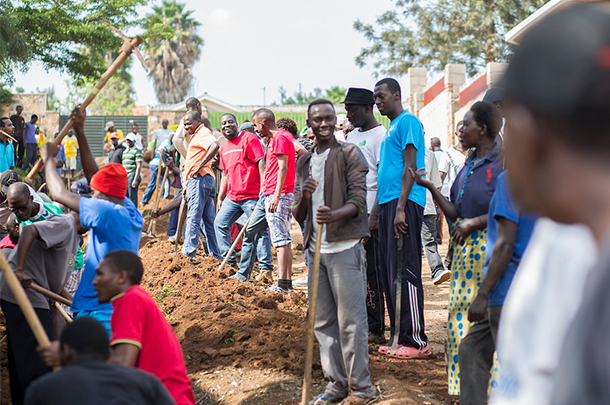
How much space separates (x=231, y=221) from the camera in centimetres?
874

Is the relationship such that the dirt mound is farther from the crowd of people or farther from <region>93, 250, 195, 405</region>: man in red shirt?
<region>93, 250, 195, 405</region>: man in red shirt

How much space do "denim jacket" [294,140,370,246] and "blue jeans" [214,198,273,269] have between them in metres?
3.94

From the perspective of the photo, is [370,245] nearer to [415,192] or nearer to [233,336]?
[415,192]

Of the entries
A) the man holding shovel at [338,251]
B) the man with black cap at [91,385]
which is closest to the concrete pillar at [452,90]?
the man holding shovel at [338,251]

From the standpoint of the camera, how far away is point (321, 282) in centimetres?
446

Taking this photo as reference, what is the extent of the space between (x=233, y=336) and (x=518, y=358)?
5.05 m

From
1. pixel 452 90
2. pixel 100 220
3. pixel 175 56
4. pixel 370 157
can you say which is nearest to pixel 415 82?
pixel 452 90

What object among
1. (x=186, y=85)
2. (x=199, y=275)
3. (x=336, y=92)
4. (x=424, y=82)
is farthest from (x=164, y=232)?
(x=336, y=92)

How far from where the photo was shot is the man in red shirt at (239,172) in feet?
27.9

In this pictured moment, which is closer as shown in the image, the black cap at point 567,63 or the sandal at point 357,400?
the black cap at point 567,63

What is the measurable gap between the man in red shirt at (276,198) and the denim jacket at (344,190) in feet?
9.36

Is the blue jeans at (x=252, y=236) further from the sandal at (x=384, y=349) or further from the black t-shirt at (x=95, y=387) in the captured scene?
the black t-shirt at (x=95, y=387)

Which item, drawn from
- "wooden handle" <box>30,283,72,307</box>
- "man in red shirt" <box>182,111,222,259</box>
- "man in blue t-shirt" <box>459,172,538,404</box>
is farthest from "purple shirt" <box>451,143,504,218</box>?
"man in red shirt" <box>182,111,222,259</box>

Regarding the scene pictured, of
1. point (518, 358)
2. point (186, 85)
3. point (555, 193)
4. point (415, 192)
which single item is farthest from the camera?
point (186, 85)
